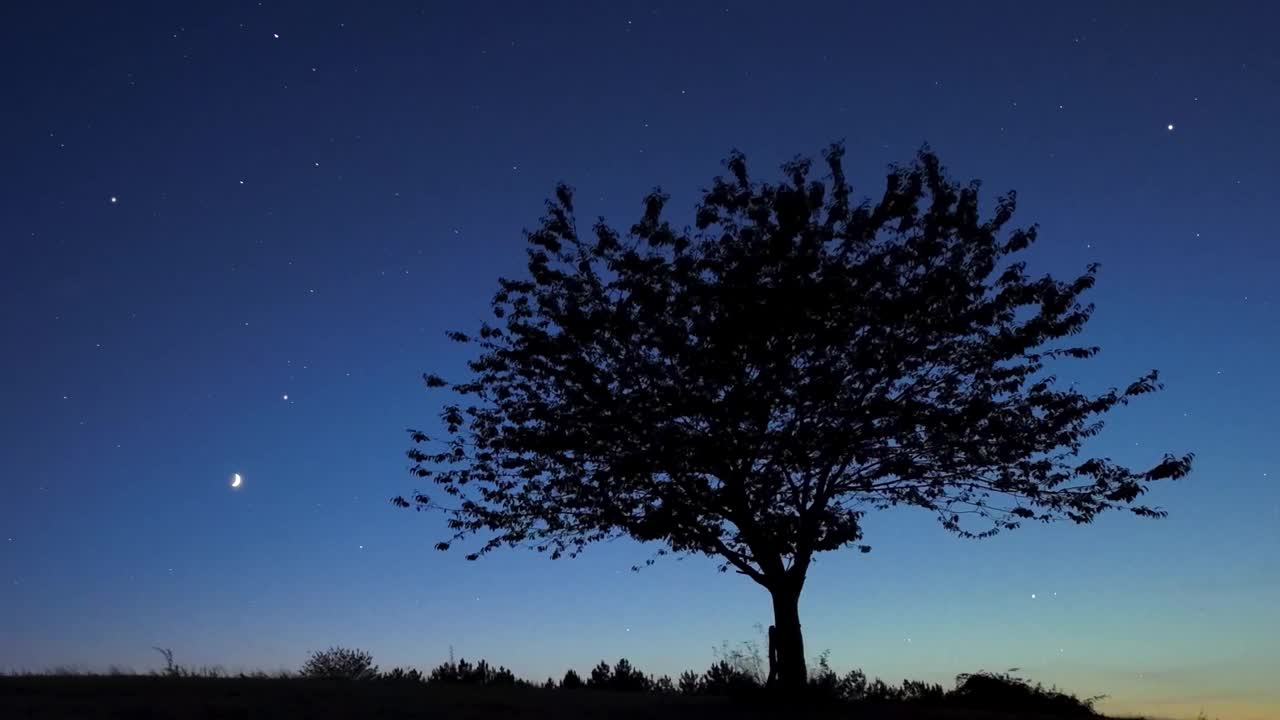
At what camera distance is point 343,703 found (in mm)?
18906

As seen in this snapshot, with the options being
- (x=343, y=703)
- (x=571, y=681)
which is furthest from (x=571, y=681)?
(x=343, y=703)

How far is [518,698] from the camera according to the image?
2111 cm

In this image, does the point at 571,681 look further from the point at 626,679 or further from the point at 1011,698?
the point at 1011,698

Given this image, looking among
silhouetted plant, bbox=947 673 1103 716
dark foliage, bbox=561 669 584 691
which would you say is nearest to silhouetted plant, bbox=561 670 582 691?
dark foliage, bbox=561 669 584 691

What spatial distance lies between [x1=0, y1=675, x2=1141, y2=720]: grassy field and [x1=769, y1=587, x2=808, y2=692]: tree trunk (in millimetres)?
1299

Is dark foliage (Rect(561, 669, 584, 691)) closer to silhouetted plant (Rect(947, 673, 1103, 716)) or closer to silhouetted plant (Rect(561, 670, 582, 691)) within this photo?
silhouetted plant (Rect(561, 670, 582, 691))

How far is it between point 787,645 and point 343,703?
33.0 ft

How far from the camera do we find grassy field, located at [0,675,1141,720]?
1708cm

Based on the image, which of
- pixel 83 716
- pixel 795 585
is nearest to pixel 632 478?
pixel 795 585

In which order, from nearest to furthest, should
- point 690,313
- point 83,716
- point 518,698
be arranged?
point 83,716 → point 518,698 → point 690,313

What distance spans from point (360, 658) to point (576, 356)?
15289mm

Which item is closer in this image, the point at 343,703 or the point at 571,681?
the point at 343,703

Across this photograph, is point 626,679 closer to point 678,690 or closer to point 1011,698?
point 678,690

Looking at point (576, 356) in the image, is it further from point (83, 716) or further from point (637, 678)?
point (83, 716)
